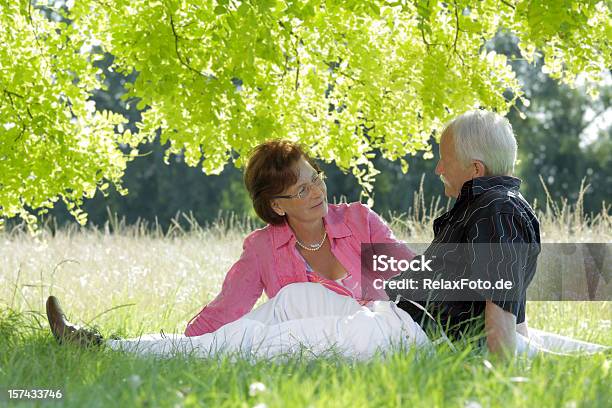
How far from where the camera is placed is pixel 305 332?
11.2 ft

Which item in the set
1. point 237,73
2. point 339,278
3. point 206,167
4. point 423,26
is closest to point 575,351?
point 339,278

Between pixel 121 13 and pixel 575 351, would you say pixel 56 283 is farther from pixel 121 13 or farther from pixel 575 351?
pixel 575 351

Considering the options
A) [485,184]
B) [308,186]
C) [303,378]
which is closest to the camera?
[303,378]

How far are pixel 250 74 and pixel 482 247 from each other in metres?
1.74

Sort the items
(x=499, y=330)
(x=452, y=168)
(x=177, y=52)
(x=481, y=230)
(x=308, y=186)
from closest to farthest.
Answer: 1. (x=499, y=330)
2. (x=481, y=230)
3. (x=452, y=168)
4. (x=308, y=186)
5. (x=177, y=52)

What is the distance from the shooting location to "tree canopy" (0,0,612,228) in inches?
172

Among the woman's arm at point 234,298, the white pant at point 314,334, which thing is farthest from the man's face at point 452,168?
the woman's arm at point 234,298

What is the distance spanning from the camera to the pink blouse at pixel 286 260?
13.6ft

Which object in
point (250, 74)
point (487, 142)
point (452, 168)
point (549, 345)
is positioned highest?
point (250, 74)

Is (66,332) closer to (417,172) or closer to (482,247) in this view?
(482,247)

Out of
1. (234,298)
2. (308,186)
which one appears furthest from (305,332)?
(308,186)

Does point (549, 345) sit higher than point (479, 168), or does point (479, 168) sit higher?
point (479, 168)

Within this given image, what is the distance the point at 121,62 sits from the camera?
530cm

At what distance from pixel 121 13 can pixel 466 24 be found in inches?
77.3
